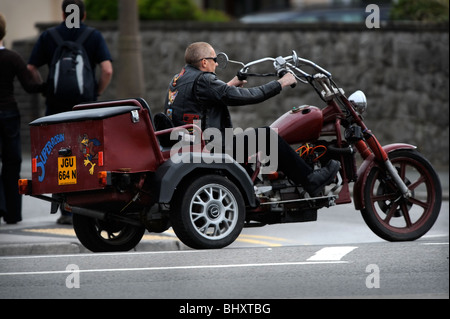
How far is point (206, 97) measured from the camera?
821 centimetres

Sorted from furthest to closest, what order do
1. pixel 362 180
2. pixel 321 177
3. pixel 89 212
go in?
pixel 362 180
pixel 321 177
pixel 89 212

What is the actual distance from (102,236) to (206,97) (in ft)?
4.86

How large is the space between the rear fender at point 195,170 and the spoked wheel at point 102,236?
3.05 feet

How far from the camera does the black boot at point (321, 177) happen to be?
8414 millimetres

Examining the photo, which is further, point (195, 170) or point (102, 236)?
point (102, 236)

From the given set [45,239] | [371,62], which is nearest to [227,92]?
[45,239]

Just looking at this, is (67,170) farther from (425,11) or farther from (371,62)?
A: (425,11)

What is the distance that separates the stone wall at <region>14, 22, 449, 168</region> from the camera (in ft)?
58.2
